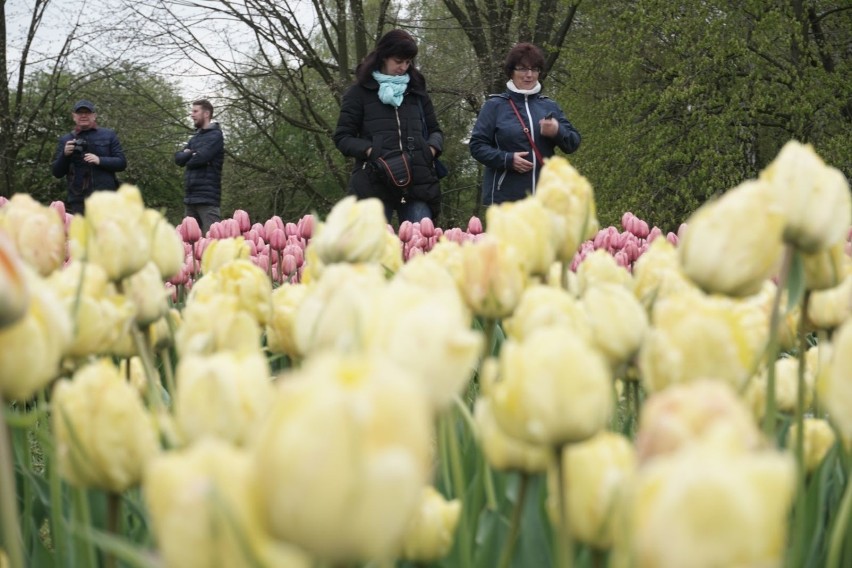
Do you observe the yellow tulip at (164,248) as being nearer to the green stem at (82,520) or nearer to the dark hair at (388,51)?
the green stem at (82,520)

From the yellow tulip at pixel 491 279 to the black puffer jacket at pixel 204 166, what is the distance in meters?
7.14

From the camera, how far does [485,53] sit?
1497 centimetres

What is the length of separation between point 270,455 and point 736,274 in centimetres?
52

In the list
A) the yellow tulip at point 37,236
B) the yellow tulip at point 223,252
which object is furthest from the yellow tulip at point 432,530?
the yellow tulip at point 223,252

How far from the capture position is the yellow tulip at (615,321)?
91 centimetres

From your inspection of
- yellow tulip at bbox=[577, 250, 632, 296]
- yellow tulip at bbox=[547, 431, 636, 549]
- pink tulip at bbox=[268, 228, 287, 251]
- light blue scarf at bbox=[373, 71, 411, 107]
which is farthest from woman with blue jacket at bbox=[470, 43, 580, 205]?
yellow tulip at bbox=[547, 431, 636, 549]

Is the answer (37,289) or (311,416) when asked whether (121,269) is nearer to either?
(37,289)

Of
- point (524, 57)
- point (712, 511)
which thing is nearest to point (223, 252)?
point (712, 511)

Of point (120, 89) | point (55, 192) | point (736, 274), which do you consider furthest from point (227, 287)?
point (55, 192)

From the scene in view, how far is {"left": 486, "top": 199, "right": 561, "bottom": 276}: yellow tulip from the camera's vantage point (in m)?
1.11

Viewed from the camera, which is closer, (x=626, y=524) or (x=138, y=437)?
(x=626, y=524)

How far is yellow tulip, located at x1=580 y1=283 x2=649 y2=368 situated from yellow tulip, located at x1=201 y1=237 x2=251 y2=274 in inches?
32.7

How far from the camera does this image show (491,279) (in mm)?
1001

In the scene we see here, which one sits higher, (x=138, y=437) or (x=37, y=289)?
(x=37, y=289)
